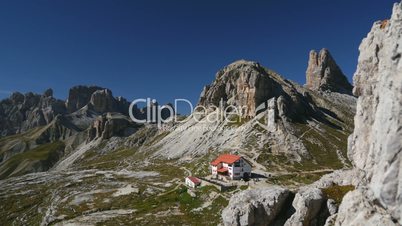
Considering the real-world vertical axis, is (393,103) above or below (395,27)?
below

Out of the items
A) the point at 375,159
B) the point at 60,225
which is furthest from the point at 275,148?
the point at 375,159

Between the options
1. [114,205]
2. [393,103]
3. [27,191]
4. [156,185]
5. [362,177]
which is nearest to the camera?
[393,103]

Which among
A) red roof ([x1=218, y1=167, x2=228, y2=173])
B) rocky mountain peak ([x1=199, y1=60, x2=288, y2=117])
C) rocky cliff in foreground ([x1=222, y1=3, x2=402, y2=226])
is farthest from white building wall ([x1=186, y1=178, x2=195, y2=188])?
rocky mountain peak ([x1=199, y1=60, x2=288, y2=117])

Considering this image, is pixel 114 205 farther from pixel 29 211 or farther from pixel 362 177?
pixel 362 177

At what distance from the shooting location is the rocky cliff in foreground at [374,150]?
17531mm

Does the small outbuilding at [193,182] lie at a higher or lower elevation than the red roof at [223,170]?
lower

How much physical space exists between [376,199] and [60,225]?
225 ft

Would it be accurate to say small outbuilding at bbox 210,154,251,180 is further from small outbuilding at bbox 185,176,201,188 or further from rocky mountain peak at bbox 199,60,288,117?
rocky mountain peak at bbox 199,60,288,117

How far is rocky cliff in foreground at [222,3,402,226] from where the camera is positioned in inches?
690

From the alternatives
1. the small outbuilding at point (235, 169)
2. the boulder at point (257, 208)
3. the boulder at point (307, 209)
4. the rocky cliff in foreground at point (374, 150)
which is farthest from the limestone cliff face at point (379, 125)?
the small outbuilding at point (235, 169)

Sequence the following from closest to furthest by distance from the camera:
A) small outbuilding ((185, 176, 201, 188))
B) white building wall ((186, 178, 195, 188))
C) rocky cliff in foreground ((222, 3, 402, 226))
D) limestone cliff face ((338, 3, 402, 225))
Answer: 1. limestone cliff face ((338, 3, 402, 225))
2. rocky cliff in foreground ((222, 3, 402, 226))
3. small outbuilding ((185, 176, 201, 188))
4. white building wall ((186, 178, 195, 188))

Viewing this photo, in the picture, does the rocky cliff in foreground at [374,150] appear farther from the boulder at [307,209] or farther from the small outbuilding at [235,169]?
the small outbuilding at [235,169]

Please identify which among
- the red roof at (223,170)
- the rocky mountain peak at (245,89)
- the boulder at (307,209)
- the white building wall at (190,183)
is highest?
the rocky mountain peak at (245,89)

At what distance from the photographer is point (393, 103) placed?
59.0 ft
